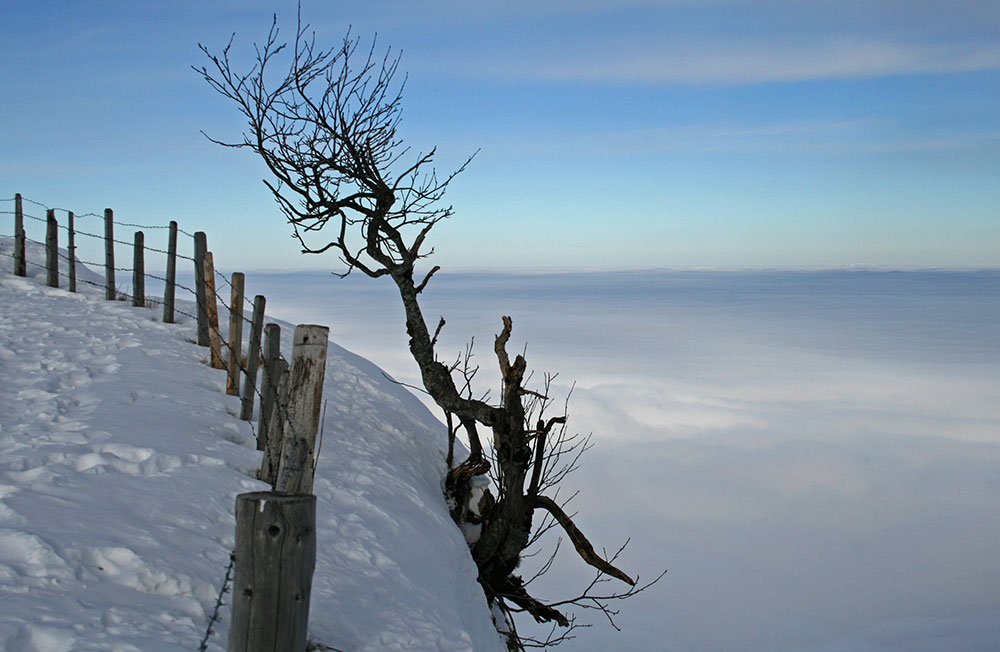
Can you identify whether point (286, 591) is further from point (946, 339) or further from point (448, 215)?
point (946, 339)

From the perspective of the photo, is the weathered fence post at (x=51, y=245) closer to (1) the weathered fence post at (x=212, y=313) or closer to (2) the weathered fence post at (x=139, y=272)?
(2) the weathered fence post at (x=139, y=272)

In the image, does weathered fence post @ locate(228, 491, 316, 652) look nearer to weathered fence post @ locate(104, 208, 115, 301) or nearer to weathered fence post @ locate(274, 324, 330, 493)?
weathered fence post @ locate(274, 324, 330, 493)

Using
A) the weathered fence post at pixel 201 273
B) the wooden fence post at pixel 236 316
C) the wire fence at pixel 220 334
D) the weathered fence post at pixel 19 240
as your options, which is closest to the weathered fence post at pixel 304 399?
the wire fence at pixel 220 334

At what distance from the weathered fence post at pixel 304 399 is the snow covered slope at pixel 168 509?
0.71m

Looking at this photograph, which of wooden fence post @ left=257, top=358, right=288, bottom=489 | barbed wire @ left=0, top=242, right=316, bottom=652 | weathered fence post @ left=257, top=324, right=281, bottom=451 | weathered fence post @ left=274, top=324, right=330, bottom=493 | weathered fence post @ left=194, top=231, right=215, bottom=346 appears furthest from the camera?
weathered fence post @ left=194, top=231, right=215, bottom=346

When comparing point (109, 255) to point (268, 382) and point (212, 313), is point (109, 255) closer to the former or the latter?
point (212, 313)

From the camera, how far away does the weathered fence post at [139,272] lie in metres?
14.4

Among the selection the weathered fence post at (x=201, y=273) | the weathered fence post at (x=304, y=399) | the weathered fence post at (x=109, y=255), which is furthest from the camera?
the weathered fence post at (x=109, y=255)

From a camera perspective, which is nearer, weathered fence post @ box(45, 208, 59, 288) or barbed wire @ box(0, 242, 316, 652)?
barbed wire @ box(0, 242, 316, 652)

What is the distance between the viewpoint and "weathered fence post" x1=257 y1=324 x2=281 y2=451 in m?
7.73

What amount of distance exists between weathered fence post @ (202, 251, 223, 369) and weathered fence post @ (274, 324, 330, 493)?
4.94 metres

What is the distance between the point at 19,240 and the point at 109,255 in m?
3.54

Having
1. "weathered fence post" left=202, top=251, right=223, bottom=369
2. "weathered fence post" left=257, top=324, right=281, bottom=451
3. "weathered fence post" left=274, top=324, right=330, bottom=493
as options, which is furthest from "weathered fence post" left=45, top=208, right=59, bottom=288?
"weathered fence post" left=274, top=324, right=330, bottom=493

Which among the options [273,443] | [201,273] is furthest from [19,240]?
[273,443]
